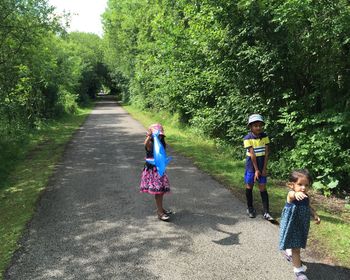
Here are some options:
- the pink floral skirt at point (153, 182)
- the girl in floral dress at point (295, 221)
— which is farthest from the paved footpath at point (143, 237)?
the pink floral skirt at point (153, 182)

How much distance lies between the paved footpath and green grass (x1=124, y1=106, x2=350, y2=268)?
379 mm

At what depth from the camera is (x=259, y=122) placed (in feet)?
19.6

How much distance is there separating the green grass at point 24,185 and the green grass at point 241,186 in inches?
159

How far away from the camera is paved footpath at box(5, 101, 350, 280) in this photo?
4.48 m

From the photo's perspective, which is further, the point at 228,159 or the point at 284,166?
the point at 228,159

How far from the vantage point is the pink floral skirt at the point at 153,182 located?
611 cm

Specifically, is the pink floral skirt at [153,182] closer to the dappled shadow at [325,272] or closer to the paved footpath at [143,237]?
the paved footpath at [143,237]

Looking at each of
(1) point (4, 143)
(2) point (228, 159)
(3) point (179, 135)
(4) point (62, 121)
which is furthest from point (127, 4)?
(2) point (228, 159)

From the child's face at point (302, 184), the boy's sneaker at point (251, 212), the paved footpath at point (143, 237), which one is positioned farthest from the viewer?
the boy's sneaker at point (251, 212)

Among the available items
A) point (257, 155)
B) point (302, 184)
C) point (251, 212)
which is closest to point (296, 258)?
point (302, 184)

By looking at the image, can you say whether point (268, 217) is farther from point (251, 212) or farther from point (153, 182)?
point (153, 182)

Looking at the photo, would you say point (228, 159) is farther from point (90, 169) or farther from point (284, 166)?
point (90, 169)

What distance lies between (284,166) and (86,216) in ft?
15.4

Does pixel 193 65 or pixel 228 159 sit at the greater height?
pixel 193 65
